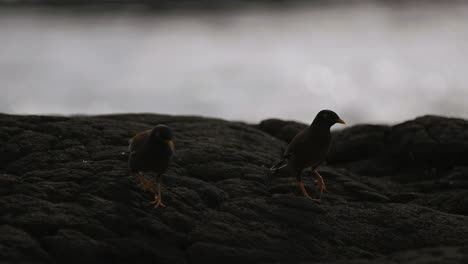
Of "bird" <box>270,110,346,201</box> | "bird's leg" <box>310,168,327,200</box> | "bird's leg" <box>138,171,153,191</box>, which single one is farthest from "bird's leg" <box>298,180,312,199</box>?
"bird's leg" <box>138,171,153,191</box>

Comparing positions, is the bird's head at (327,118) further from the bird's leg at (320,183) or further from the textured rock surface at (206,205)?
the textured rock surface at (206,205)

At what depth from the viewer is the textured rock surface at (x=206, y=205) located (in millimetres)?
7484

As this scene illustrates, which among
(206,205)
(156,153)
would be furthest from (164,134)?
(206,205)

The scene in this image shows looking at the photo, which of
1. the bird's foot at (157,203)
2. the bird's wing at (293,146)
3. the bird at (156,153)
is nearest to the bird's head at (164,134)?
the bird at (156,153)

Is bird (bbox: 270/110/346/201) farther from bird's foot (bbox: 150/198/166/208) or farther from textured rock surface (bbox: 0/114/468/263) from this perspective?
bird's foot (bbox: 150/198/166/208)

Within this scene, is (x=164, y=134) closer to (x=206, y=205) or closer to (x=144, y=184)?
(x=144, y=184)

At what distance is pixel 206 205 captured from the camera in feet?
29.4

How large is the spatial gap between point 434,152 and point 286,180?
4.92 metres

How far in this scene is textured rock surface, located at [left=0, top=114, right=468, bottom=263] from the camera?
24.6 feet

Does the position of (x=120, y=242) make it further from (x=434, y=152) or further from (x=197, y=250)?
(x=434, y=152)

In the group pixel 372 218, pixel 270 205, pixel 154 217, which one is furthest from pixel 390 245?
pixel 154 217

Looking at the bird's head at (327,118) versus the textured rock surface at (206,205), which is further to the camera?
the bird's head at (327,118)

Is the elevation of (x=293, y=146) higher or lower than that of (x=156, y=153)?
higher

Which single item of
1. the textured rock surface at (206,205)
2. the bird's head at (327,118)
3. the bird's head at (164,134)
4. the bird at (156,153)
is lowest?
the textured rock surface at (206,205)
